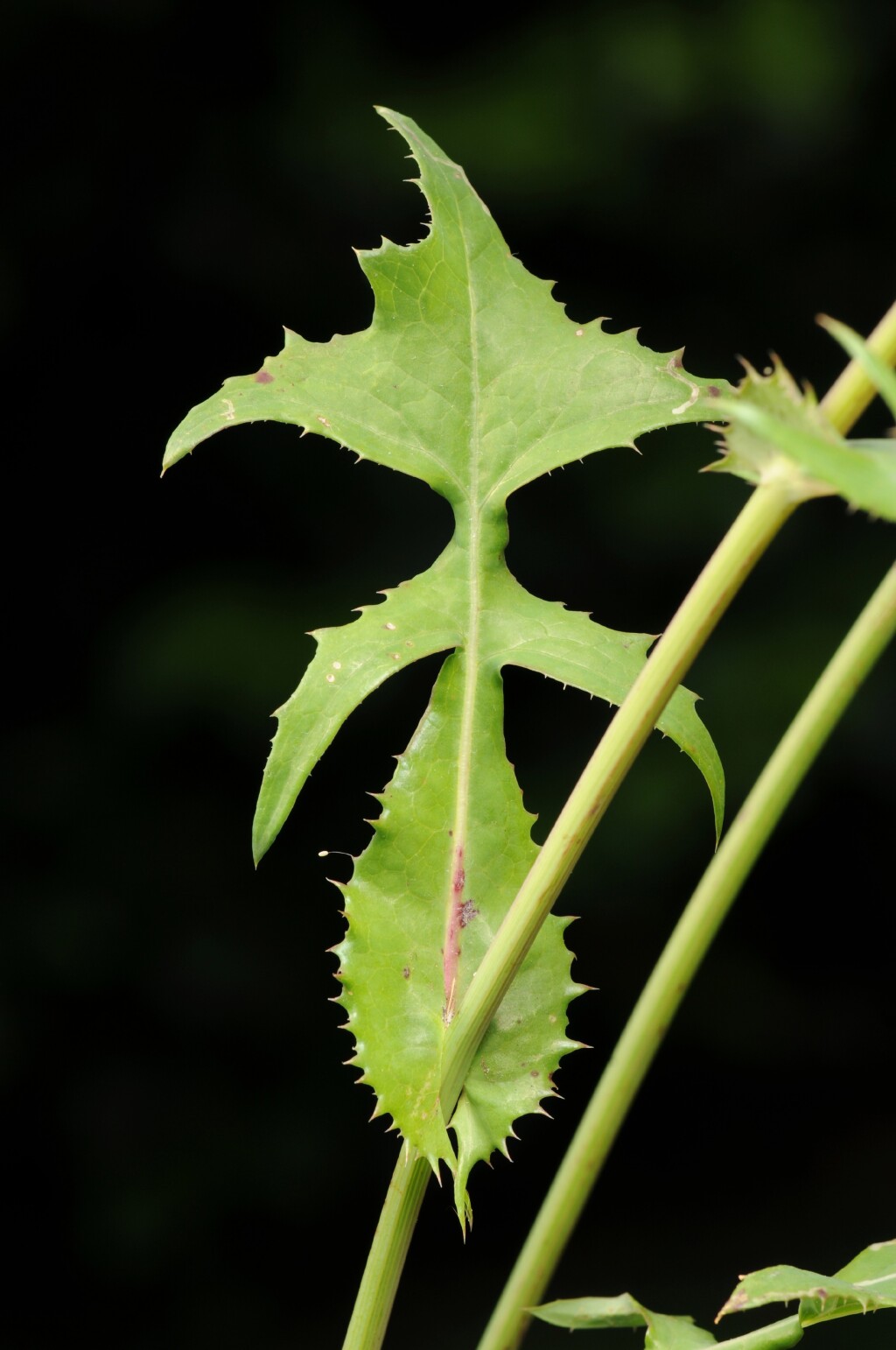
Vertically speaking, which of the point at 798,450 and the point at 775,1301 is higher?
the point at 798,450

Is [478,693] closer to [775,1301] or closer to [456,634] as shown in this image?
[456,634]

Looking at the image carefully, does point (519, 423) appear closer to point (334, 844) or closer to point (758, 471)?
point (758, 471)

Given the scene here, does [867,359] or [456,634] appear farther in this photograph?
[456,634]

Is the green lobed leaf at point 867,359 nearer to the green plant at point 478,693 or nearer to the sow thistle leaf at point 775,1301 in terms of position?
the green plant at point 478,693

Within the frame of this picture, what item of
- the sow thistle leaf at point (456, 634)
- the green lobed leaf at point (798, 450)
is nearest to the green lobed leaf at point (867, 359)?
the green lobed leaf at point (798, 450)

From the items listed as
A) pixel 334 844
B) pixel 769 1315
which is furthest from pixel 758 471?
pixel 769 1315

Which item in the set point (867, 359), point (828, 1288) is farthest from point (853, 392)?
point (828, 1288)
